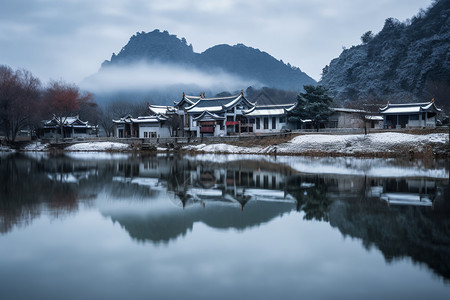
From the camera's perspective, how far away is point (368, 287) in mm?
6473

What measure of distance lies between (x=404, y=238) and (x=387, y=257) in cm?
153

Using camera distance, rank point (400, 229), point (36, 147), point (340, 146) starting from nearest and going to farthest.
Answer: point (400, 229)
point (340, 146)
point (36, 147)

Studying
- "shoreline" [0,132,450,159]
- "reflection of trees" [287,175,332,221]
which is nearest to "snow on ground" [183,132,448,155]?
"shoreline" [0,132,450,159]

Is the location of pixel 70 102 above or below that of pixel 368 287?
above

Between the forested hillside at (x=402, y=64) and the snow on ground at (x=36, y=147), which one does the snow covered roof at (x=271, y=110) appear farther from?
the snow on ground at (x=36, y=147)

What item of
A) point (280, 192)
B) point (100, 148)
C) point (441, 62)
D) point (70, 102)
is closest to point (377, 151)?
point (280, 192)

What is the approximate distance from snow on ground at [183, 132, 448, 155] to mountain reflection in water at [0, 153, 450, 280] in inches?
675

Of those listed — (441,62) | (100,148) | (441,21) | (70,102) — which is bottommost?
(100,148)

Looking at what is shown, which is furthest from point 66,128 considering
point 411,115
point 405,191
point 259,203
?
point 405,191

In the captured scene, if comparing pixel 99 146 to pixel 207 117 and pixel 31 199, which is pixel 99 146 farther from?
pixel 31 199

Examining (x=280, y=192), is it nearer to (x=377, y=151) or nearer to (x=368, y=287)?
(x=368, y=287)

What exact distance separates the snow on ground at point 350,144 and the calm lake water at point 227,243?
76.2 feet

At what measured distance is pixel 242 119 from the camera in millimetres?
60438

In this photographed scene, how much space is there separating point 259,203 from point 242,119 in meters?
47.1
